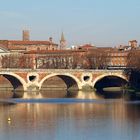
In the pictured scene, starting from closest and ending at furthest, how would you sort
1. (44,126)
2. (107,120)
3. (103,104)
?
(44,126) < (107,120) < (103,104)

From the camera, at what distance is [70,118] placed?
31.9m

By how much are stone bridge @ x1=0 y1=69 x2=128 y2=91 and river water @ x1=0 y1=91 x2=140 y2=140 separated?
6609 mm

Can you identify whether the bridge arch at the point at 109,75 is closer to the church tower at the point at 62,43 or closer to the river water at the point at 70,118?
the river water at the point at 70,118

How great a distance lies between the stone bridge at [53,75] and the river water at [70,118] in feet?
21.7

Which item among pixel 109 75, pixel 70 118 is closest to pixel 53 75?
pixel 109 75

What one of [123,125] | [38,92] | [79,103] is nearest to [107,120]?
[123,125]

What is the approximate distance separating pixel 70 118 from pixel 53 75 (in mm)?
20579

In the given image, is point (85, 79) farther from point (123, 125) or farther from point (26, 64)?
point (123, 125)

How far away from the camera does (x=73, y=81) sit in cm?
5344

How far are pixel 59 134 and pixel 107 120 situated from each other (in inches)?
186

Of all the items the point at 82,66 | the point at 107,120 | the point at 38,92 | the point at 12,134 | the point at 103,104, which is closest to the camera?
the point at 12,134

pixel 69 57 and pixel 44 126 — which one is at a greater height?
pixel 69 57

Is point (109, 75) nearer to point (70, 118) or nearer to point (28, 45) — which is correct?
point (70, 118)

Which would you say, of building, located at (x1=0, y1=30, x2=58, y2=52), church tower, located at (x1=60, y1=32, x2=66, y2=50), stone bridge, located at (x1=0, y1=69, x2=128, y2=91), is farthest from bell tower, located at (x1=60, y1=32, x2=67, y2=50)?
stone bridge, located at (x1=0, y1=69, x2=128, y2=91)
